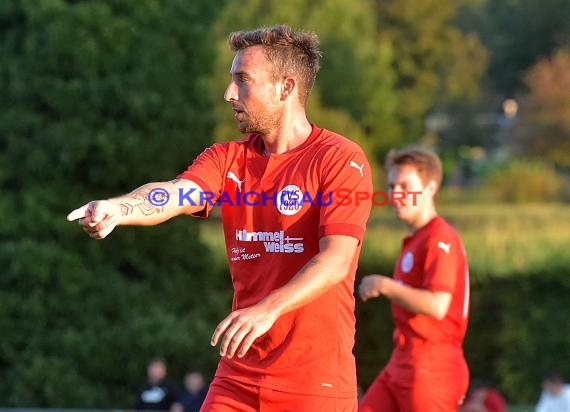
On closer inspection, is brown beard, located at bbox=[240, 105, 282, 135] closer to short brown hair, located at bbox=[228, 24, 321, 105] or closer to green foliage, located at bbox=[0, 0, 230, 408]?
short brown hair, located at bbox=[228, 24, 321, 105]

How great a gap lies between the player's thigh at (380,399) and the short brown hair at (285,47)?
8.80 feet

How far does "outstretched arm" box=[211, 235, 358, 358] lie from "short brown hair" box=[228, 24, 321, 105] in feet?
2.92

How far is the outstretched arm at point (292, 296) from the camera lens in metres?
4.31

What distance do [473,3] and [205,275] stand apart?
46.0 m

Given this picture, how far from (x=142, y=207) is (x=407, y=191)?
3165mm

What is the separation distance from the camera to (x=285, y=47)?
5.31m

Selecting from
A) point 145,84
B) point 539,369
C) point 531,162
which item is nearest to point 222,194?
point 145,84

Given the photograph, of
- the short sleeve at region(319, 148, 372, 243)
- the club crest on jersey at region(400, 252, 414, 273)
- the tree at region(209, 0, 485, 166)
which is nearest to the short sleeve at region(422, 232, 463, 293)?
the club crest on jersey at region(400, 252, 414, 273)

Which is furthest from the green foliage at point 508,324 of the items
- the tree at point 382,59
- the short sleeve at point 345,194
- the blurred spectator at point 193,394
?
the tree at point 382,59

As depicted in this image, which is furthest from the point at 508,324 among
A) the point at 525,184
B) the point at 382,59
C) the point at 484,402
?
the point at 525,184

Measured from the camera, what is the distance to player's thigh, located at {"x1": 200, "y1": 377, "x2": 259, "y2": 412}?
5.09 metres

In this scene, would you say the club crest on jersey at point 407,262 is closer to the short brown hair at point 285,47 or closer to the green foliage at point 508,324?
the short brown hair at point 285,47

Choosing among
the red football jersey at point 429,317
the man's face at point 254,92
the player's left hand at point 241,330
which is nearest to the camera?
the player's left hand at point 241,330

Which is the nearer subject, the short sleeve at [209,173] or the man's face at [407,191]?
the short sleeve at [209,173]
